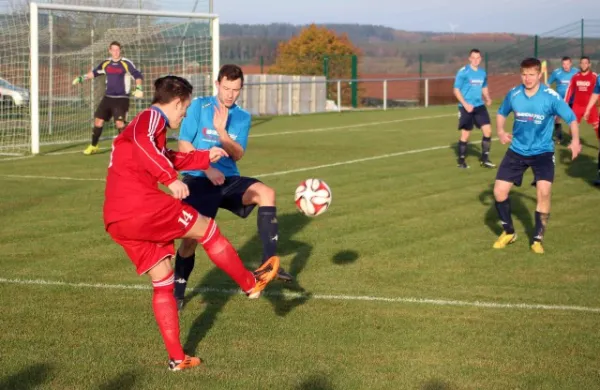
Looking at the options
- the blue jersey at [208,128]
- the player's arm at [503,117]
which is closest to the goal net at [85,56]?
the player's arm at [503,117]

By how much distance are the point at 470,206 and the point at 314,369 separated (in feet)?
25.1

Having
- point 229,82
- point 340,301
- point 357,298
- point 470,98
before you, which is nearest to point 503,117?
point 357,298

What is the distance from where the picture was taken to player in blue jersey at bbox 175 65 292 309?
763cm

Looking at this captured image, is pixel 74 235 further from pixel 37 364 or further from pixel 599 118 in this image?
pixel 599 118

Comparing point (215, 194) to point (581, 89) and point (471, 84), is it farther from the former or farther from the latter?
point (581, 89)

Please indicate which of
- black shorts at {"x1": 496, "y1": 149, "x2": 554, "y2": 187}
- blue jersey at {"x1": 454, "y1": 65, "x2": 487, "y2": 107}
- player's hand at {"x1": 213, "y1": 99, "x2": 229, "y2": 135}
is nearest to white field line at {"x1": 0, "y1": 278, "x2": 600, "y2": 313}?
player's hand at {"x1": 213, "y1": 99, "x2": 229, "y2": 135}

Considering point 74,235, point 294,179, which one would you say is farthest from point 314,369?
point 294,179

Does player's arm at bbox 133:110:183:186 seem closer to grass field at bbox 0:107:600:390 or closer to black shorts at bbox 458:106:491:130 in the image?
grass field at bbox 0:107:600:390

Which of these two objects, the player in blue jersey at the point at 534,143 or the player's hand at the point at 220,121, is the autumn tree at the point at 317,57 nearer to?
the player in blue jersey at the point at 534,143

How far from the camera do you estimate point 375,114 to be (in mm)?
34562

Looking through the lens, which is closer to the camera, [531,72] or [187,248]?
[187,248]

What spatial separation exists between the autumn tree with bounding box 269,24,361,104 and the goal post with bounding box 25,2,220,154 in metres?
16.5

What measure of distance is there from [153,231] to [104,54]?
1969cm

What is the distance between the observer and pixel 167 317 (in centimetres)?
596
